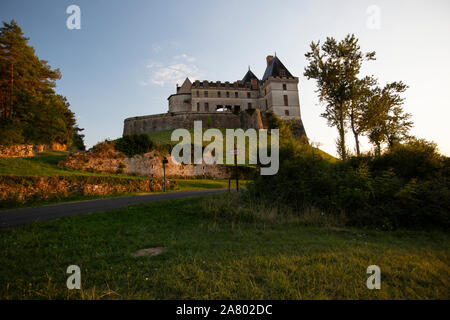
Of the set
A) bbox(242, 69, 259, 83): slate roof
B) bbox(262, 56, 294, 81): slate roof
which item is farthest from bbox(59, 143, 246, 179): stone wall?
bbox(242, 69, 259, 83): slate roof

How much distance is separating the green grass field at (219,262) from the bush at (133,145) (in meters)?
17.4

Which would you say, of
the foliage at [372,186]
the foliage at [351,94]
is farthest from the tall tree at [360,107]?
the foliage at [372,186]

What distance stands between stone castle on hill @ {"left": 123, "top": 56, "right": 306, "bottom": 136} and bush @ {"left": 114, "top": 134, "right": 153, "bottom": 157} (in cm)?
2221

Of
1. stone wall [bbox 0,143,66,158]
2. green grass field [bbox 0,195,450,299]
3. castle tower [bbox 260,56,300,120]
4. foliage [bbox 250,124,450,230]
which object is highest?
castle tower [bbox 260,56,300,120]

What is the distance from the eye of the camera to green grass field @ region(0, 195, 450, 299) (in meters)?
2.97

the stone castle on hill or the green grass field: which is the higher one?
the stone castle on hill

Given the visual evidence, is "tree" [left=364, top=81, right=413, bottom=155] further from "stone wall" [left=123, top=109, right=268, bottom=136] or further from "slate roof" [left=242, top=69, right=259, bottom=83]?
"slate roof" [left=242, top=69, right=259, bottom=83]

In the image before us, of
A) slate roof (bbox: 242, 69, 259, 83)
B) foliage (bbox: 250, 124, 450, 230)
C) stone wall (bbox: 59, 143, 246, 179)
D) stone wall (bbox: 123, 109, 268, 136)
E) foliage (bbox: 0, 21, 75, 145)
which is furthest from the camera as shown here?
slate roof (bbox: 242, 69, 259, 83)

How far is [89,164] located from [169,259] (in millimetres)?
20064

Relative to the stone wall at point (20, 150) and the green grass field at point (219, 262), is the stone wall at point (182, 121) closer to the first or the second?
the stone wall at point (20, 150)

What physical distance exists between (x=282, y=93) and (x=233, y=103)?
39.1 ft

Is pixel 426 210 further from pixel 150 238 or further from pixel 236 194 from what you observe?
pixel 150 238
